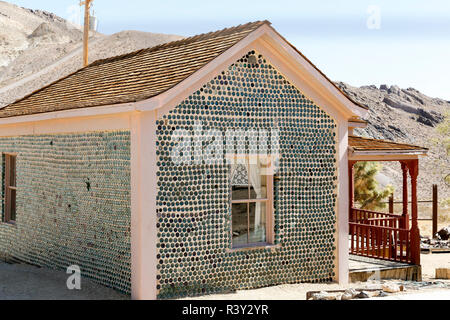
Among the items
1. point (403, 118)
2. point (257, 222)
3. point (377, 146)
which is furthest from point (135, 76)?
point (403, 118)

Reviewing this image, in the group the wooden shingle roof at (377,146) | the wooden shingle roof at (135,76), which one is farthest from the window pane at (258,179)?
the wooden shingle roof at (377,146)

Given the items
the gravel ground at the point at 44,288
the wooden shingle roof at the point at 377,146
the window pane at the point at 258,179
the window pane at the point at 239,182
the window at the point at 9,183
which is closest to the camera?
the gravel ground at the point at 44,288

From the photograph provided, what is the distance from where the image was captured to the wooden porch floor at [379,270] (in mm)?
12859

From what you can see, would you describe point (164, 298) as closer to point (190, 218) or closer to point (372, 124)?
point (190, 218)

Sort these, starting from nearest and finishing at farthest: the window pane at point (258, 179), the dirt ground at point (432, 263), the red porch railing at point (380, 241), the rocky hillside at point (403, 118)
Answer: the window pane at point (258, 179)
the red porch railing at point (380, 241)
the dirt ground at point (432, 263)
the rocky hillside at point (403, 118)

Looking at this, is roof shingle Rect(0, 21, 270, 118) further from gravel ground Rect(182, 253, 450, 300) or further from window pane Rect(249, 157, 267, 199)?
gravel ground Rect(182, 253, 450, 300)

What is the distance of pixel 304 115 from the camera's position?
38.4 ft

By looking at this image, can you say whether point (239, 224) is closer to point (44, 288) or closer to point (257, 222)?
point (257, 222)

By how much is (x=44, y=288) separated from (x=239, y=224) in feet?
12.0

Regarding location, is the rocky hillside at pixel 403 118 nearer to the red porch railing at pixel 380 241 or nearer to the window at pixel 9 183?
the red porch railing at pixel 380 241

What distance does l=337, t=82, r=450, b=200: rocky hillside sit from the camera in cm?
6880

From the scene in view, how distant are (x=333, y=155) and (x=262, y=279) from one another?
279 centimetres

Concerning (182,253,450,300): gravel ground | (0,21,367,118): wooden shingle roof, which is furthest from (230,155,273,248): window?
(0,21,367,118): wooden shingle roof

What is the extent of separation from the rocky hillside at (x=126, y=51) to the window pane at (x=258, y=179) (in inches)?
1938
